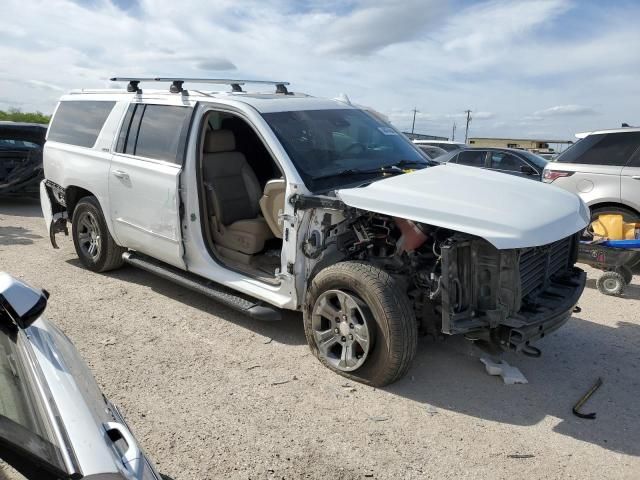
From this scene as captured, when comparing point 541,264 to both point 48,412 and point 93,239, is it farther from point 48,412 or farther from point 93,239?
point 93,239

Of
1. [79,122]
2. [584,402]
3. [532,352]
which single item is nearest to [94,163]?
[79,122]

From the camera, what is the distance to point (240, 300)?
450cm

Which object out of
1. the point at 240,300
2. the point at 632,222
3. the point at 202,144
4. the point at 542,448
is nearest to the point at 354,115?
the point at 202,144

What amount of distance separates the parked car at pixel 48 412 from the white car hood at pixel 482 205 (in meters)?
2.16

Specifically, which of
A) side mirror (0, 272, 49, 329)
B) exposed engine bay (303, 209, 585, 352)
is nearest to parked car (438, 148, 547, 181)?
exposed engine bay (303, 209, 585, 352)

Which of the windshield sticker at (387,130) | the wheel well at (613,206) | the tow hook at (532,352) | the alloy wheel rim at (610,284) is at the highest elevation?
the windshield sticker at (387,130)

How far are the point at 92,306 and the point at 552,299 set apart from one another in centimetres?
407

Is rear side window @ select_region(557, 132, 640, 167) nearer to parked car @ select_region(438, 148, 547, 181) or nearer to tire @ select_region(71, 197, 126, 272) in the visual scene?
parked car @ select_region(438, 148, 547, 181)

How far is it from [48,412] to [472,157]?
442 inches

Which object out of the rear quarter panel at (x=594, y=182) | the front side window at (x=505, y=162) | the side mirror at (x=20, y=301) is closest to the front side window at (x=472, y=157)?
the front side window at (x=505, y=162)

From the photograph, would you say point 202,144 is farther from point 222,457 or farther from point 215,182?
point 222,457

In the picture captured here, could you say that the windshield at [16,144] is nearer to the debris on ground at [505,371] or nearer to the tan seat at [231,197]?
the tan seat at [231,197]

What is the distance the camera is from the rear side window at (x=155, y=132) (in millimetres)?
4871

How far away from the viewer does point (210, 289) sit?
4727mm
